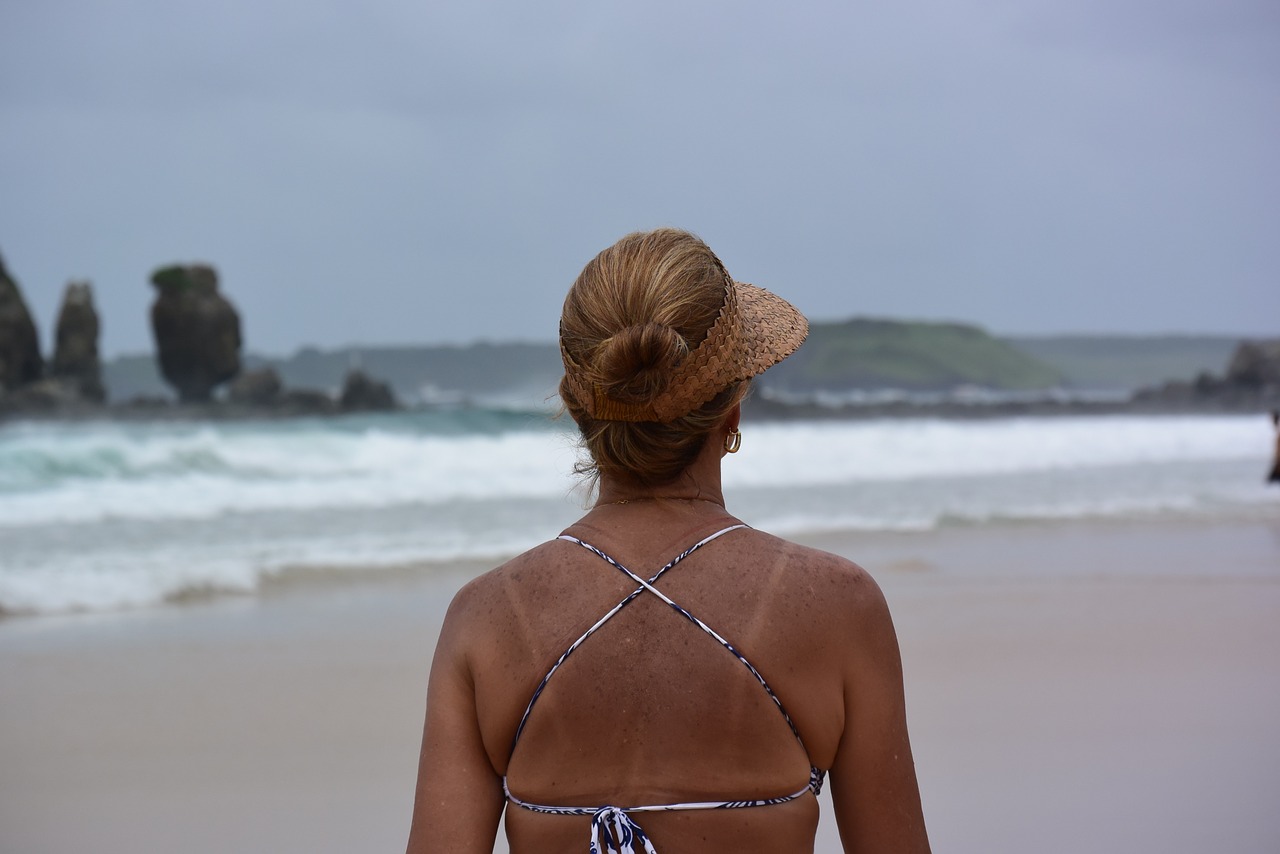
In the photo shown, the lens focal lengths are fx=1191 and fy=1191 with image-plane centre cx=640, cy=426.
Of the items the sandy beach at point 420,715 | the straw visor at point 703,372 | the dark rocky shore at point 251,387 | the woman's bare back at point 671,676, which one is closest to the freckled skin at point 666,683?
the woman's bare back at point 671,676

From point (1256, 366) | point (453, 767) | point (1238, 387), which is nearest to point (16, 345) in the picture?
point (1238, 387)

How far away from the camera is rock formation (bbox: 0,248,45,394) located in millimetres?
51750

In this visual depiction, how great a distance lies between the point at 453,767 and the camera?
4.67ft

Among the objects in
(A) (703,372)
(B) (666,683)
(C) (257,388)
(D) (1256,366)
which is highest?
(A) (703,372)

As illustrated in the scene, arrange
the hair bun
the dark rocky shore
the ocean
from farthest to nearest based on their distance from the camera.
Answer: the dark rocky shore → the ocean → the hair bun

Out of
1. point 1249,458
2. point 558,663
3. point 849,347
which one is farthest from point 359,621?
point 849,347

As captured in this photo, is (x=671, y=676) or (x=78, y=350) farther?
(x=78, y=350)

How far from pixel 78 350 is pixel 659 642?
184ft

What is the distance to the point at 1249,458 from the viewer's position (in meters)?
19.6

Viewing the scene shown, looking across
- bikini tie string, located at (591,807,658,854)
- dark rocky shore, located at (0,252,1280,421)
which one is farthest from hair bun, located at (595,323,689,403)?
dark rocky shore, located at (0,252,1280,421)

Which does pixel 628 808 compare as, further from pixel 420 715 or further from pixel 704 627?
pixel 420 715

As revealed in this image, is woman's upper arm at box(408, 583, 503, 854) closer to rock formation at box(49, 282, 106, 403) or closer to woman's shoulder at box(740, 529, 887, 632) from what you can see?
woman's shoulder at box(740, 529, 887, 632)

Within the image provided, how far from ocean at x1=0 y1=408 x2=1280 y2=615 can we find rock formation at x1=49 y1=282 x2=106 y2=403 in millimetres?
35565

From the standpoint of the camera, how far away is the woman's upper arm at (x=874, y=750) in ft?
4.54
